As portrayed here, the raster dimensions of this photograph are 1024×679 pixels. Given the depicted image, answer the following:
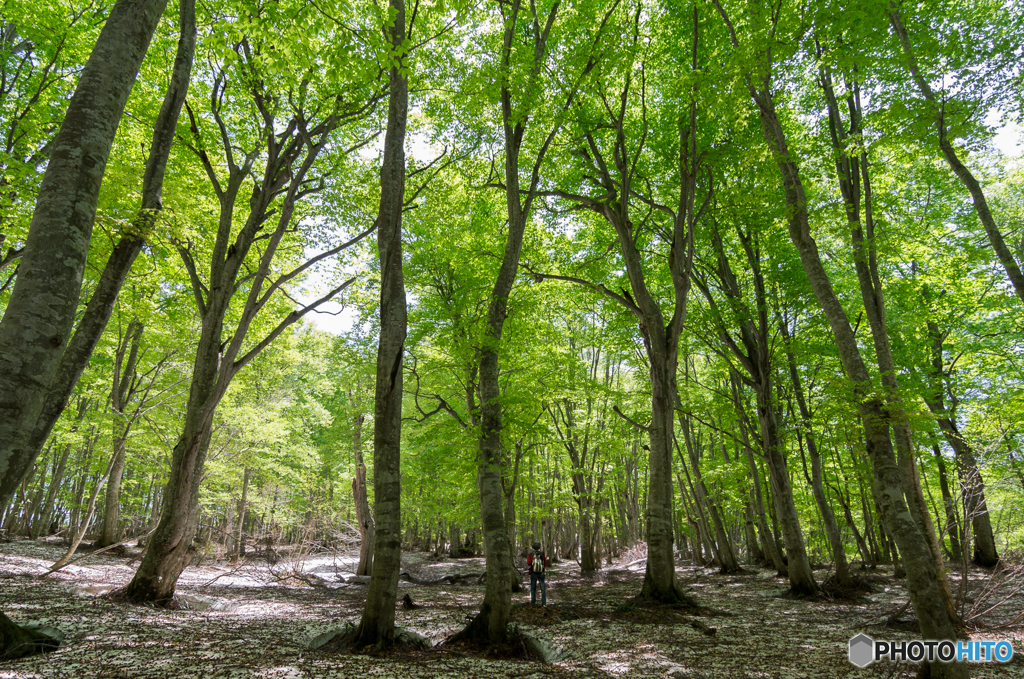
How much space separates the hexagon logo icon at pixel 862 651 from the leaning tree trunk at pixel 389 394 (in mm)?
5688

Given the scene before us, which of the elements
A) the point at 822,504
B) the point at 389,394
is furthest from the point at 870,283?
the point at 389,394

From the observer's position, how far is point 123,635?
5273 mm

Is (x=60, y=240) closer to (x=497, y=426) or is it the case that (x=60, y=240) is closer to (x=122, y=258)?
(x=122, y=258)

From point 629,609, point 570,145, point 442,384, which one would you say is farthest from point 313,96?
point 629,609

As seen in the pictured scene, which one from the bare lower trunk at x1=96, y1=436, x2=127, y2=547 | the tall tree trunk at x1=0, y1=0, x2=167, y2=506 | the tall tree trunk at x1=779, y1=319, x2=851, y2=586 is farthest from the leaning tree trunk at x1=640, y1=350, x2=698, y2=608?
the bare lower trunk at x1=96, y1=436, x2=127, y2=547

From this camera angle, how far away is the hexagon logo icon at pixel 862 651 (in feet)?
18.6

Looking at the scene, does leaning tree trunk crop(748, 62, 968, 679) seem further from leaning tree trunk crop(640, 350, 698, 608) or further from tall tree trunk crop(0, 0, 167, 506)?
tall tree trunk crop(0, 0, 167, 506)

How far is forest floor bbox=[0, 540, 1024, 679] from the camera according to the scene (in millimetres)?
4434

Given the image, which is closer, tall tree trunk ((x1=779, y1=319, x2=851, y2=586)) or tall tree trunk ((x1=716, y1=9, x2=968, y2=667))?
tall tree trunk ((x1=716, y1=9, x2=968, y2=667))

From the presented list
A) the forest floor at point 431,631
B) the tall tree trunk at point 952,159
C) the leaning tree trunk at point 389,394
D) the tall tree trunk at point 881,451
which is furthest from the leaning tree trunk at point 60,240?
the tall tree trunk at point 952,159

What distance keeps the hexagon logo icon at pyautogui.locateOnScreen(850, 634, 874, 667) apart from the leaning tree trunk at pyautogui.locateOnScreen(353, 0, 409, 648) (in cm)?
569

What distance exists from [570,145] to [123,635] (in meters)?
11.7

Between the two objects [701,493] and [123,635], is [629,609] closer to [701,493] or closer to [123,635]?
[123,635]

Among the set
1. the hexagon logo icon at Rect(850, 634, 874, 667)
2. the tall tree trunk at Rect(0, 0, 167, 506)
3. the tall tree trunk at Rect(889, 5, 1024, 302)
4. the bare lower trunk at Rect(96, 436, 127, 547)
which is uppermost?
the tall tree trunk at Rect(889, 5, 1024, 302)
